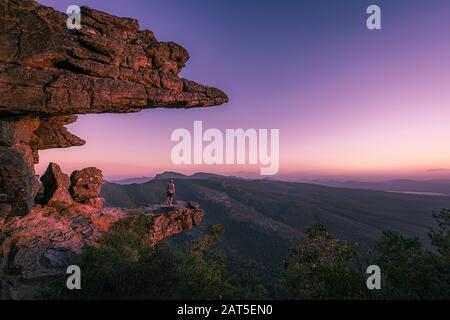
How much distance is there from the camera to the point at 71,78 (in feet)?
60.8

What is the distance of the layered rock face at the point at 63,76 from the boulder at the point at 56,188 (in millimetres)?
2259

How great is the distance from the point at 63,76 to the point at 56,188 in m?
9.56

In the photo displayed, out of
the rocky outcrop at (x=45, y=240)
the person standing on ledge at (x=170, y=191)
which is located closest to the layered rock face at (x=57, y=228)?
the rocky outcrop at (x=45, y=240)

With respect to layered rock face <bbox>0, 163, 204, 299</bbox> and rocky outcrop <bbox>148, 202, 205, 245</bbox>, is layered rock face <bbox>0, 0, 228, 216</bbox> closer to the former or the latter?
layered rock face <bbox>0, 163, 204, 299</bbox>

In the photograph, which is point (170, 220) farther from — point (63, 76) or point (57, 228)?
point (63, 76)

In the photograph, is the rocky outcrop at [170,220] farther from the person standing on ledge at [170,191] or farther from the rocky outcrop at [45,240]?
the person standing on ledge at [170,191]

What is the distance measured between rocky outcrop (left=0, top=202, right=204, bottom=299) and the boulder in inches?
22.6

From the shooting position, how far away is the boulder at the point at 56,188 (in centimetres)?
2083

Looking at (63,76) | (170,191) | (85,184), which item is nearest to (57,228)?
(85,184)

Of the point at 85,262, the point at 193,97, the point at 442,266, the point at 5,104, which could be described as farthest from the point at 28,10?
the point at 442,266

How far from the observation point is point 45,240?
1567 cm

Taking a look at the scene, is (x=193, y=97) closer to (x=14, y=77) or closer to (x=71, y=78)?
(x=71, y=78)

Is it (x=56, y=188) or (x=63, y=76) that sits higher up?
(x=63, y=76)

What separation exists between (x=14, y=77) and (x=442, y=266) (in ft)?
97.3
